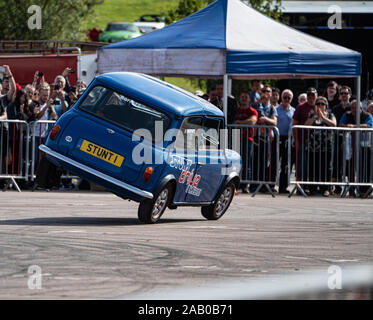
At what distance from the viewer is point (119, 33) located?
56125 millimetres

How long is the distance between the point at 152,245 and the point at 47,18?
38145 millimetres

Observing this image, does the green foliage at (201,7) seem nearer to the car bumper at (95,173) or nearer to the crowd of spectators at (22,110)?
the crowd of spectators at (22,110)

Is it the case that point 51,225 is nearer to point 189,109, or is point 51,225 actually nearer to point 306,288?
point 189,109

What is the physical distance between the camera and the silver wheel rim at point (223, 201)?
46.8 ft

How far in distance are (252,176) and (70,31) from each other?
32.6m

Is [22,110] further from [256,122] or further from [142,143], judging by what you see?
[142,143]

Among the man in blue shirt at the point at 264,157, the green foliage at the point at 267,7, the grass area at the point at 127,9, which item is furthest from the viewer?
the grass area at the point at 127,9

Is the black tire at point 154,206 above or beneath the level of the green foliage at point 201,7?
beneath

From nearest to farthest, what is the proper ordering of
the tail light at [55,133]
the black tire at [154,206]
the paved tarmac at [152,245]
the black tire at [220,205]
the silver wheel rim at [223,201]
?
the paved tarmac at [152,245], the black tire at [154,206], the tail light at [55,133], the black tire at [220,205], the silver wheel rim at [223,201]

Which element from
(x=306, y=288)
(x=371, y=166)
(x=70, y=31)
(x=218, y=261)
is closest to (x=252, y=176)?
(x=371, y=166)

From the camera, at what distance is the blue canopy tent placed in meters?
19.2

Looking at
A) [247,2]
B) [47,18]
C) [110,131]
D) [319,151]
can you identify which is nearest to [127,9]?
[47,18]

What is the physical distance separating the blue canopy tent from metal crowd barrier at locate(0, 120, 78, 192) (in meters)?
2.15

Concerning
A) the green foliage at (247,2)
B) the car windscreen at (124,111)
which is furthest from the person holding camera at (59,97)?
the green foliage at (247,2)
